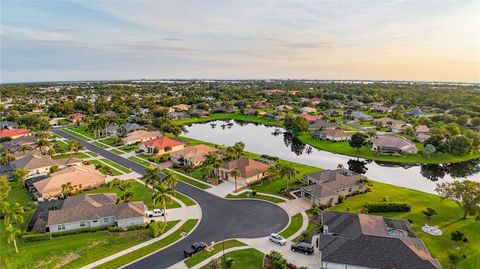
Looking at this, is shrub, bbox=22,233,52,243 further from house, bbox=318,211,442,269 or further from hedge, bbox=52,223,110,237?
house, bbox=318,211,442,269

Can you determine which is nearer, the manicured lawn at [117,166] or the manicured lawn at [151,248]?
the manicured lawn at [151,248]

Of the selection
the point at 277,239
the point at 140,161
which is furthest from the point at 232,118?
the point at 277,239

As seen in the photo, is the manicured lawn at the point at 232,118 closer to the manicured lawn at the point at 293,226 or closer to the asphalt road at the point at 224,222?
the asphalt road at the point at 224,222

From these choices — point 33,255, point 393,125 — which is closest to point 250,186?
point 33,255

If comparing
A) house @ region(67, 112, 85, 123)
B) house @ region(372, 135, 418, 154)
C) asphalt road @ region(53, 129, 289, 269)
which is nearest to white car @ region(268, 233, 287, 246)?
asphalt road @ region(53, 129, 289, 269)

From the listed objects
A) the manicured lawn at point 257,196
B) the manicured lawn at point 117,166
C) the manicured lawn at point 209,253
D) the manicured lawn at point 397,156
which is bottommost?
the manicured lawn at point 209,253

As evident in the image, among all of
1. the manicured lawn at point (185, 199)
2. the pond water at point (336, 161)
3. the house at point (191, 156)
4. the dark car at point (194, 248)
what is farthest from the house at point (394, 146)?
the dark car at point (194, 248)

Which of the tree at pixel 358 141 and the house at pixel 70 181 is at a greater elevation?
the tree at pixel 358 141

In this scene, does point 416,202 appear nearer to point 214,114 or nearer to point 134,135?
point 134,135
